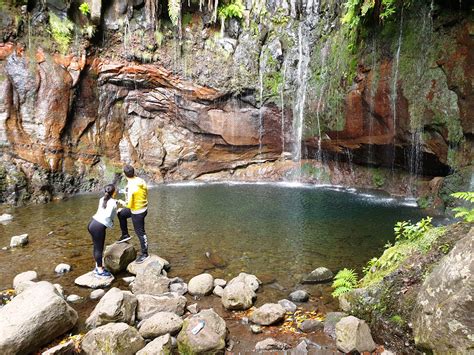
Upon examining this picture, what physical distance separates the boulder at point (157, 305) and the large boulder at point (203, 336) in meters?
0.74

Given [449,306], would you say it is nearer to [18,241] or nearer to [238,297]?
[238,297]

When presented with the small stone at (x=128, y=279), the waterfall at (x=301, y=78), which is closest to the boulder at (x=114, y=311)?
the small stone at (x=128, y=279)

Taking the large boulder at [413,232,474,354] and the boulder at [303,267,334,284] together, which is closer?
the large boulder at [413,232,474,354]

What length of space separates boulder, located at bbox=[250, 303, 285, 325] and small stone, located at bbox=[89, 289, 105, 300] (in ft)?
8.86

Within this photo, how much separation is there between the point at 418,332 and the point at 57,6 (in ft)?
69.7

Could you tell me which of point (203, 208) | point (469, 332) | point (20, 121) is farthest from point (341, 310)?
point (20, 121)

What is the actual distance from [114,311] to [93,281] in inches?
67.5

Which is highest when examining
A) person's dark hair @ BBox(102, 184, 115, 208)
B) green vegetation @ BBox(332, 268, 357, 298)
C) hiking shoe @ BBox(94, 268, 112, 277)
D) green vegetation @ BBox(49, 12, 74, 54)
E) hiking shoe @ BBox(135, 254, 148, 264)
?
green vegetation @ BBox(49, 12, 74, 54)

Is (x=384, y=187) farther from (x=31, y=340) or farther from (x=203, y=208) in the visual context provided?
(x=31, y=340)

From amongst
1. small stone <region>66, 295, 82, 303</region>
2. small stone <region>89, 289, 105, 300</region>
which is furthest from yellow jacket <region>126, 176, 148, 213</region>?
small stone <region>66, 295, 82, 303</region>

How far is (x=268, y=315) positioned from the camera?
490 cm

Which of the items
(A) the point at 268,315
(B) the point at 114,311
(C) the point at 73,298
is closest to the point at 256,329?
(A) the point at 268,315

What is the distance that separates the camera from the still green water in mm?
7164

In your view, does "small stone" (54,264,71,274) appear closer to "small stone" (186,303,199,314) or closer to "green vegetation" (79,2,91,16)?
"small stone" (186,303,199,314)
